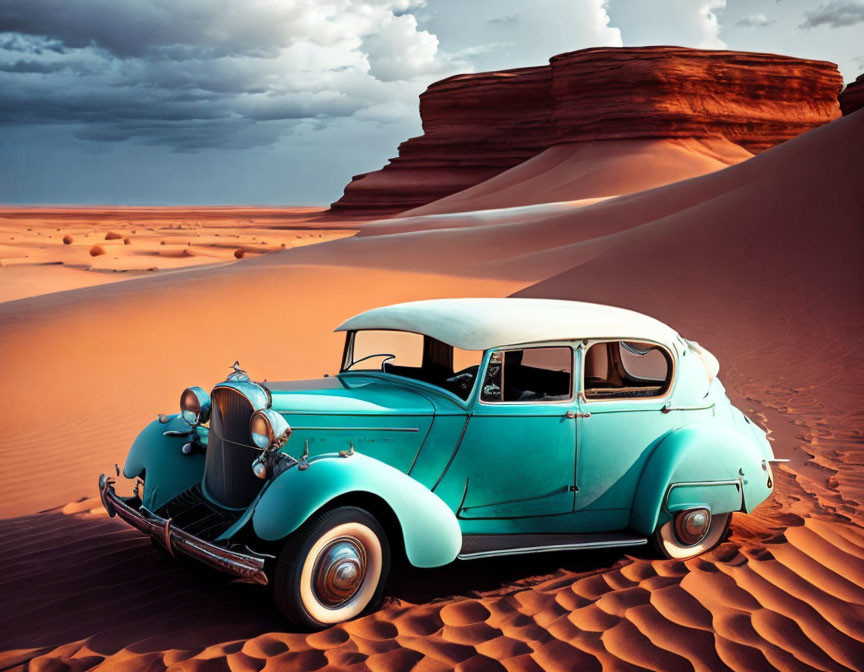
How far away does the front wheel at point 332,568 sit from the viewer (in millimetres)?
3809

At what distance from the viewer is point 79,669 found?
3.54m

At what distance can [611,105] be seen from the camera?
225 ft

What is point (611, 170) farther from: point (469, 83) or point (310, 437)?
point (310, 437)

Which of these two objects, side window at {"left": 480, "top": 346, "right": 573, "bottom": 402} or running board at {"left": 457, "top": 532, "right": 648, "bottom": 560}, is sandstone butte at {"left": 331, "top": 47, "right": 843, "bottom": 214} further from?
running board at {"left": 457, "top": 532, "right": 648, "bottom": 560}

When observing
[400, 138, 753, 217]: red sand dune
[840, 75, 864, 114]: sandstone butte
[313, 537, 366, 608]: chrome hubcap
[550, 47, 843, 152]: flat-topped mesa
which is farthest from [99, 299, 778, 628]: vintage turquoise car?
[840, 75, 864, 114]: sandstone butte

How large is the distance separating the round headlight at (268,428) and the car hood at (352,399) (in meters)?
0.16

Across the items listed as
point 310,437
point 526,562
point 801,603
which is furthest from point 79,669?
point 801,603

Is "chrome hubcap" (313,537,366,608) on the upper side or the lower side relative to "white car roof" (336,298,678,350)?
lower

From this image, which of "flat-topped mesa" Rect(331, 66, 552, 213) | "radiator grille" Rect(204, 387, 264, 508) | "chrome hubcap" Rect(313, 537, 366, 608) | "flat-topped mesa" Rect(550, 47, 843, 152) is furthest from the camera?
"flat-topped mesa" Rect(331, 66, 552, 213)

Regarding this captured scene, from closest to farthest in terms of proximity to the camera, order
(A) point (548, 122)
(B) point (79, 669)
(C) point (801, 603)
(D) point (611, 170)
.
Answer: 1. (B) point (79, 669)
2. (C) point (801, 603)
3. (D) point (611, 170)
4. (A) point (548, 122)

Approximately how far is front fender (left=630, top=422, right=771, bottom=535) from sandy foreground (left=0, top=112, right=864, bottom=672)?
317mm

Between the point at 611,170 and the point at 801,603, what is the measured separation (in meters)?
61.7

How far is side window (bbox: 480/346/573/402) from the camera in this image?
4.55 meters

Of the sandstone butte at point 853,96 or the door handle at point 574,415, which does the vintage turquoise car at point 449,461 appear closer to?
the door handle at point 574,415
